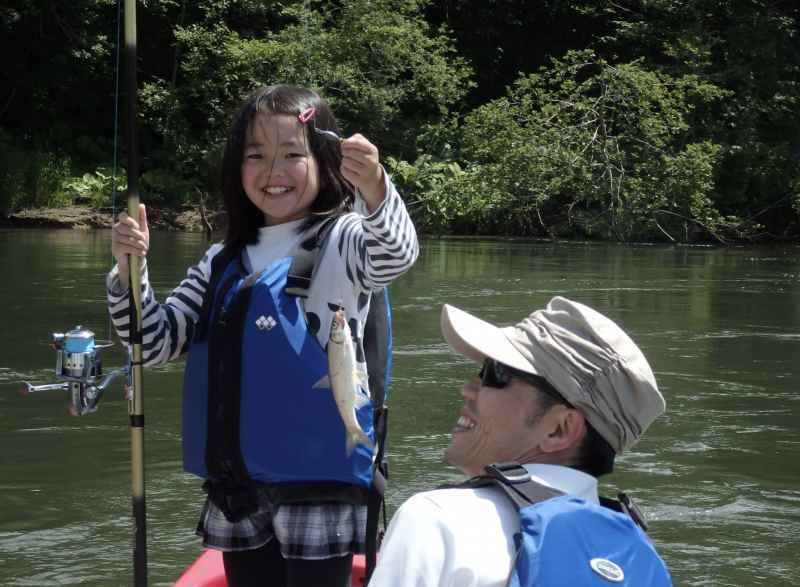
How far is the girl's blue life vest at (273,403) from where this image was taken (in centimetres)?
259

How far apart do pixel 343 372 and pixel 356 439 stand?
6.7 inches

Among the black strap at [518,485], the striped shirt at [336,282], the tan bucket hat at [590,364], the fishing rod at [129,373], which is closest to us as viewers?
the black strap at [518,485]

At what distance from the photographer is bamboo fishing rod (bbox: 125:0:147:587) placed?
2859 millimetres

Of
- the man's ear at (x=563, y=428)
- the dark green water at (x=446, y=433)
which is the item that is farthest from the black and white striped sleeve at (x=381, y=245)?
the dark green water at (x=446, y=433)

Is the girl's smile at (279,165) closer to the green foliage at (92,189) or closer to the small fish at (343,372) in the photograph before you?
the small fish at (343,372)

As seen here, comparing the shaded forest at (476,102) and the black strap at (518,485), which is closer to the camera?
the black strap at (518,485)

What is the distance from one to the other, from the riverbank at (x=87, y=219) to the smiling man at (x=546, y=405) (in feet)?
78.2

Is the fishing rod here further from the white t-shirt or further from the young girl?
the white t-shirt

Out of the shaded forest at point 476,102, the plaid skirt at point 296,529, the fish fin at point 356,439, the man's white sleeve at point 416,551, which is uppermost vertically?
the shaded forest at point 476,102

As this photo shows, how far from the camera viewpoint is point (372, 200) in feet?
8.56

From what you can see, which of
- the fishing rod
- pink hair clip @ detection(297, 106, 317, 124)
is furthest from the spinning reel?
pink hair clip @ detection(297, 106, 317, 124)

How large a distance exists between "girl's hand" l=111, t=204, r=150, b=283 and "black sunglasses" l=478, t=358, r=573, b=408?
46.2 inches

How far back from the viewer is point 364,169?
2.57m

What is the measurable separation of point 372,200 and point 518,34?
29810mm
